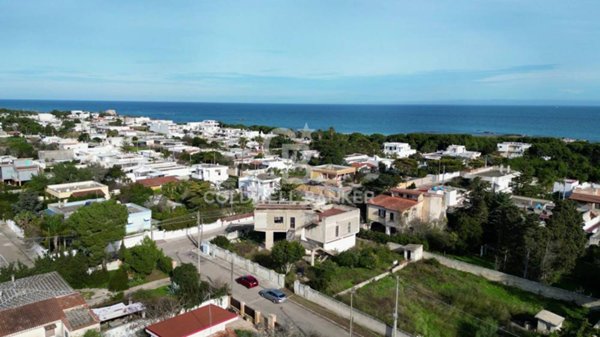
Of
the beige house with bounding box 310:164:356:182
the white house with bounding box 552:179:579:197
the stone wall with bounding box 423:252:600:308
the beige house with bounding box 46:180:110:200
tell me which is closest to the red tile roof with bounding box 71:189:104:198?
the beige house with bounding box 46:180:110:200

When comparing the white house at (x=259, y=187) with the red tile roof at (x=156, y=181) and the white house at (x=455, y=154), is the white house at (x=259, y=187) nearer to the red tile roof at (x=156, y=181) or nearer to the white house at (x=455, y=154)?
the red tile roof at (x=156, y=181)

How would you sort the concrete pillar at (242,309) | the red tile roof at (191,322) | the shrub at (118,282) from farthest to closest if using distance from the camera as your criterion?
the shrub at (118,282), the concrete pillar at (242,309), the red tile roof at (191,322)

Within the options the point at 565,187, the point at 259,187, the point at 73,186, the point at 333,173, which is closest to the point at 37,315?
the point at 73,186

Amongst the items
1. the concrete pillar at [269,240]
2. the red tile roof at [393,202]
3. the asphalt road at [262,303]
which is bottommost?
the asphalt road at [262,303]

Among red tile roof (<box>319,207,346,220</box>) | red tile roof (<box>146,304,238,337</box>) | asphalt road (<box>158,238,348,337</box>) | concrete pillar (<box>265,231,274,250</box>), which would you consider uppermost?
red tile roof (<box>319,207,346,220</box>)

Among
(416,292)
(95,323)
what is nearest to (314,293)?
(416,292)

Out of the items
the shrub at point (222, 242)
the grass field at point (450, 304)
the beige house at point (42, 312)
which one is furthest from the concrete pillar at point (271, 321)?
the shrub at point (222, 242)

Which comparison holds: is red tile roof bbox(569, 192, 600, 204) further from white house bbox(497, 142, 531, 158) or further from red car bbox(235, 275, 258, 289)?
white house bbox(497, 142, 531, 158)

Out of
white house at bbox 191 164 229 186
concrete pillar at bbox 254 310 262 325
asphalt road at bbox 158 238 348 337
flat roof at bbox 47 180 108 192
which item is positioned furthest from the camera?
white house at bbox 191 164 229 186
